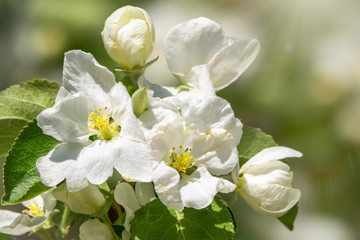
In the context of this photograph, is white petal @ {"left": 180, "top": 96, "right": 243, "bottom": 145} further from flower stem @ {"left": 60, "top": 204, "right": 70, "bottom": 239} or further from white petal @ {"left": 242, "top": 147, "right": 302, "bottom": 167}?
flower stem @ {"left": 60, "top": 204, "right": 70, "bottom": 239}

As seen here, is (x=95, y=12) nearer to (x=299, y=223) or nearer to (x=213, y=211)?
(x=299, y=223)

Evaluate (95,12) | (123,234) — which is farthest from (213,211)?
(95,12)

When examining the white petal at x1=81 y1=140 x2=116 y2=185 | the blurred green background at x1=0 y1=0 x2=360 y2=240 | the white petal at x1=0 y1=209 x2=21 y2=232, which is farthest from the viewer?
the blurred green background at x1=0 y1=0 x2=360 y2=240

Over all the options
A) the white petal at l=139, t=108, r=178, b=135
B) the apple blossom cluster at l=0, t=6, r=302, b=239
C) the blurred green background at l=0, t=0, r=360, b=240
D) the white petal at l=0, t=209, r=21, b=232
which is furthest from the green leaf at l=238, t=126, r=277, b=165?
the blurred green background at l=0, t=0, r=360, b=240

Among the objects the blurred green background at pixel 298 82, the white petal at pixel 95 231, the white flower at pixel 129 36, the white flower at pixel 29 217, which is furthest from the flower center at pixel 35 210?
the blurred green background at pixel 298 82

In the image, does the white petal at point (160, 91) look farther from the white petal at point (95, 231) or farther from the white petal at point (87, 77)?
the white petal at point (95, 231)
